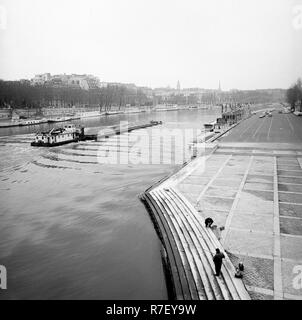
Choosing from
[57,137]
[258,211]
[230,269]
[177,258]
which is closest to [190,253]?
[177,258]

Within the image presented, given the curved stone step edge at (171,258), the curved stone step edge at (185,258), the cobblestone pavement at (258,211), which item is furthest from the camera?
the cobblestone pavement at (258,211)

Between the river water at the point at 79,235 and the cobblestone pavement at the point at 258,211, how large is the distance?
3.60 meters

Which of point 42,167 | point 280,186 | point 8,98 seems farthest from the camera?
point 8,98

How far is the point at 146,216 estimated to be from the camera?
19906 mm

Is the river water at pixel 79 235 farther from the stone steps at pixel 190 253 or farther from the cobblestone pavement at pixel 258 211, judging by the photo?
the cobblestone pavement at pixel 258 211

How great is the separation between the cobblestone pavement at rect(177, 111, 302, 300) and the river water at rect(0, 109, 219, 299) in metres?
→ 3.60

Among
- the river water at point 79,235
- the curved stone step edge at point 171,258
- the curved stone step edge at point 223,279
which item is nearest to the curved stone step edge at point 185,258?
the curved stone step edge at point 171,258

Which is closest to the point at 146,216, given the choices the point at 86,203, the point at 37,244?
the point at 86,203

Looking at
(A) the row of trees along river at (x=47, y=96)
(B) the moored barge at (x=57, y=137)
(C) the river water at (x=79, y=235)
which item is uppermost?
→ (A) the row of trees along river at (x=47, y=96)

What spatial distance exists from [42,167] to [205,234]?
25.0 m

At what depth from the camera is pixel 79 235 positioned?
17453 millimetres

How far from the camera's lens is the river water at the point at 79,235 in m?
12.9
